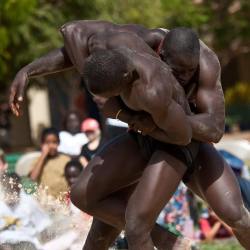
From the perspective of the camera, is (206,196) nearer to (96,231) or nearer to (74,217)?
(96,231)

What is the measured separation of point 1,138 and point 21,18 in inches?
472

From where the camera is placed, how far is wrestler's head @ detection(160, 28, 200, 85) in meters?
5.21

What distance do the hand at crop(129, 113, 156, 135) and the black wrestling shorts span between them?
209 mm

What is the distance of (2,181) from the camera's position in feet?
22.9

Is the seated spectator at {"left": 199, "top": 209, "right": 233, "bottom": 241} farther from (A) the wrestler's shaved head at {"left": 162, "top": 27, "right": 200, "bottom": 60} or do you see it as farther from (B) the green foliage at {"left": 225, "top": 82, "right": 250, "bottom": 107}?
(B) the green foliage at {"left": 225, "top": 82, "right": 250, "bottom": 107}

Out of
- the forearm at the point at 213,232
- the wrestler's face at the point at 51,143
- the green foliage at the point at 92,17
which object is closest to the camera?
the forearm at the point at 213,232

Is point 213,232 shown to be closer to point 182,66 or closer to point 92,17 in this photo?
point 182,66

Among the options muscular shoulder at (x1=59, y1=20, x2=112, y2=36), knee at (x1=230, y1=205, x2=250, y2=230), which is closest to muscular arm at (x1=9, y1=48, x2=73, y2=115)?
muscular shoulder at (x1=59, y1=20, x2=112, y2=36)

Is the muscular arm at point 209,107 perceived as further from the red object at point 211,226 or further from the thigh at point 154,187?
the red object at point 211,226

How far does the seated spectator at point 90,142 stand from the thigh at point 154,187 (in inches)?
143

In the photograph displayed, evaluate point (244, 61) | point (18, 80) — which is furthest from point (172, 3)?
point (18, 80)

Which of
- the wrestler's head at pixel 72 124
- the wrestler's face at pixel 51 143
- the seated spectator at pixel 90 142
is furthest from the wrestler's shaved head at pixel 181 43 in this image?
the wrestler's head at pixel 72 124

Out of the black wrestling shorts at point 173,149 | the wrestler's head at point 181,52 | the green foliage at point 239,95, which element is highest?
the wrestler's head at point 181,52

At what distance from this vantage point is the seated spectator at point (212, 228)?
368 inches
